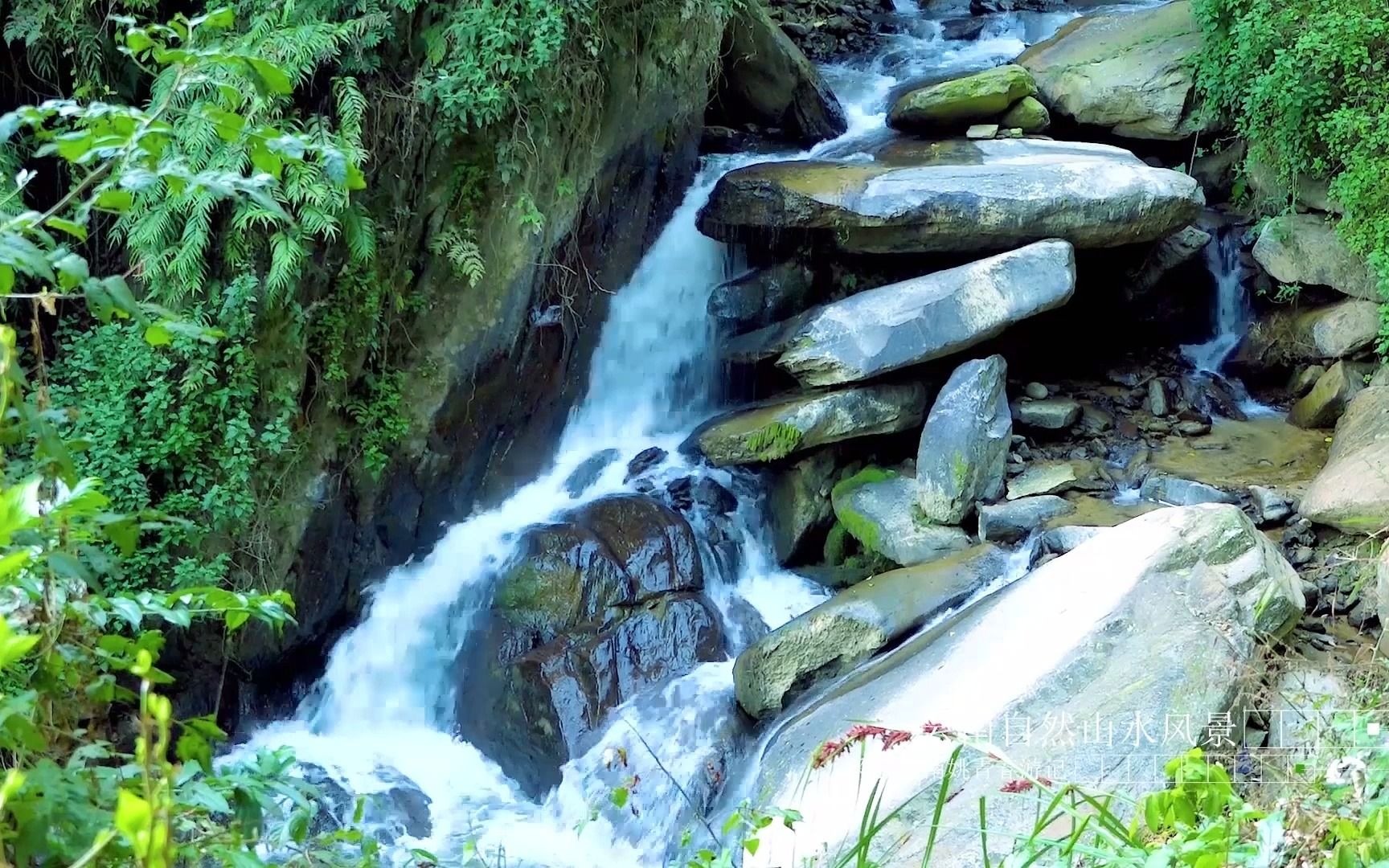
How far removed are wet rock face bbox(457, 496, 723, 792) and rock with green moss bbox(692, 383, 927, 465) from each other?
66cm

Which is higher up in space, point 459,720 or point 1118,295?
point 1118,295

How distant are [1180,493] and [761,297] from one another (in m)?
3.30

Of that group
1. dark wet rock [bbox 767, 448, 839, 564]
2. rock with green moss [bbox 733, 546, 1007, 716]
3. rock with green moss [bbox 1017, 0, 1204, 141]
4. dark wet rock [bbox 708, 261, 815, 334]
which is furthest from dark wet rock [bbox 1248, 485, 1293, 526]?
rock with green moss [bbox 1017, 0, 1204, 141]

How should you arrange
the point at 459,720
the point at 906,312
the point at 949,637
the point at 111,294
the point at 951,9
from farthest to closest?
1. the point at 951,9
2. the point at 906,312
3. the point at 459,720
4. the point at 949,637
5. the point at 111,294

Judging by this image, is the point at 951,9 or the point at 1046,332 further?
the point at 951,9

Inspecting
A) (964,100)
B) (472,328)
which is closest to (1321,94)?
(964,100)

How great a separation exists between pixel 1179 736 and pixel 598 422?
502 centimetres

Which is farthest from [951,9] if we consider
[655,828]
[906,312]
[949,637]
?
[655,828]

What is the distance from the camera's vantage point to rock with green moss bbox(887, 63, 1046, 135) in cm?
927

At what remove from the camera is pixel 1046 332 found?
9195mm

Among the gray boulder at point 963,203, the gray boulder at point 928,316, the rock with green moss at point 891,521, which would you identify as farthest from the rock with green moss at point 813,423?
the gray boulder at point 963,203

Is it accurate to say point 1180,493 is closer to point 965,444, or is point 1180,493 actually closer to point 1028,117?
point 965,444

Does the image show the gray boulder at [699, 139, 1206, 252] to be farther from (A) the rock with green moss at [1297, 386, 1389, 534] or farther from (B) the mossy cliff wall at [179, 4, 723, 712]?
(A) the rock with green moss at [1297, 386, 1389, 534]

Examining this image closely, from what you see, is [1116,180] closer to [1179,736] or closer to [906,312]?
[906,312]
